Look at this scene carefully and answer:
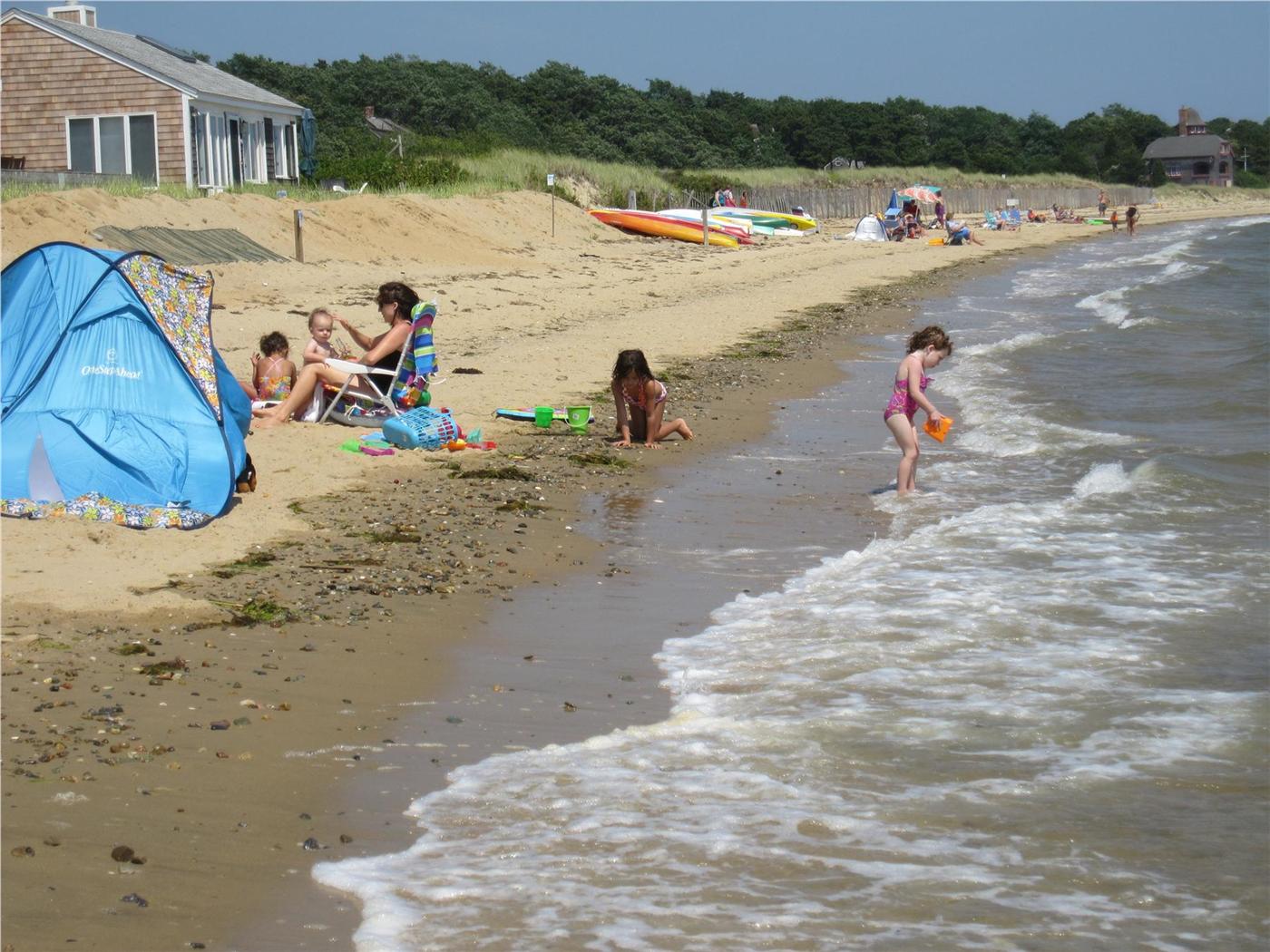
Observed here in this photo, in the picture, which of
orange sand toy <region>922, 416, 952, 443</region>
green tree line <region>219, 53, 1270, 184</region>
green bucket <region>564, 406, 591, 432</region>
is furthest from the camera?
green tree line <region>219, 53, 1270, 184</region>

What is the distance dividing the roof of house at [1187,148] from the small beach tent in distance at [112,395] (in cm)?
12631

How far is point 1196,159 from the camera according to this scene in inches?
4911

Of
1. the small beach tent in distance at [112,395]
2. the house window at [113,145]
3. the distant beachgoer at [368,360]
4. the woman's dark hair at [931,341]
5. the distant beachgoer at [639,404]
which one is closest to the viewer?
the small beach tent in distance at [112,395]

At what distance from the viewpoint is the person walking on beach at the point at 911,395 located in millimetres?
9487

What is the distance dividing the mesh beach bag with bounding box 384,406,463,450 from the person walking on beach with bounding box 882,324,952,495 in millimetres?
3129

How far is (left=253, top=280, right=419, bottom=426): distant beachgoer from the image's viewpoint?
33.2 feet

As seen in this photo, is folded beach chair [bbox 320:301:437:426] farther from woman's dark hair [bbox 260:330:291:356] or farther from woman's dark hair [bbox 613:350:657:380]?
woman's dark hair [bbox 613:350:657:380]

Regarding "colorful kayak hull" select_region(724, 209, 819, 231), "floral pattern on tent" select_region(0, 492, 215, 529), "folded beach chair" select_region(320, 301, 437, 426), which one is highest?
"colorful kayak hull" select_region(724, 209, 819, 231)

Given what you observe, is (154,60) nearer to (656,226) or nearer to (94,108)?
(94,108)

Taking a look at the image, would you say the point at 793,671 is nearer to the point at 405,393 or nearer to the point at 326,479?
the point at 326,479

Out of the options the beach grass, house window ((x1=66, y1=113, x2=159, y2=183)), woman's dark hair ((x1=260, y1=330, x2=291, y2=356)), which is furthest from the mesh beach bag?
house window ((x1=66, y1=113, x2=159, y2=183))

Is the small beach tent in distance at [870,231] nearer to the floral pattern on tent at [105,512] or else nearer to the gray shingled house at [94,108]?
the gray shingled house at [94,108]

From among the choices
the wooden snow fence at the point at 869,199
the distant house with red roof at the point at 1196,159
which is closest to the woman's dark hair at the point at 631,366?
the wooden snow fence at the point at 869,199

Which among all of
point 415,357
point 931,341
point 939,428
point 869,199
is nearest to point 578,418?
point 415,357
